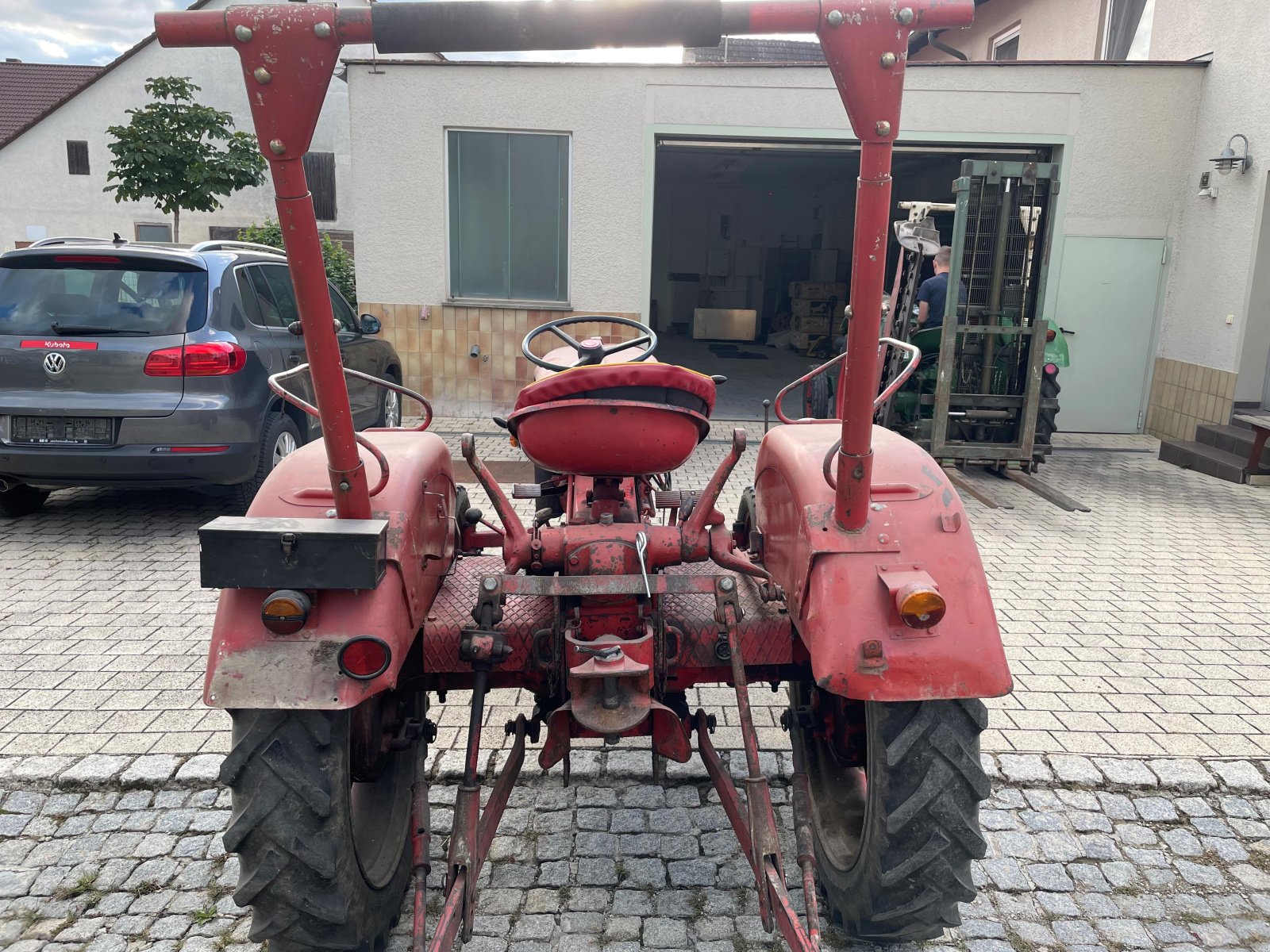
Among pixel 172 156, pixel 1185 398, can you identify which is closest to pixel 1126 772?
pixel 1185 398

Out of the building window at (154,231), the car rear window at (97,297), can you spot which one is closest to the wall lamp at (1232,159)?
the car rear window at (97,297)

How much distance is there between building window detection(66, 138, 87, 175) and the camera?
23.4 meters

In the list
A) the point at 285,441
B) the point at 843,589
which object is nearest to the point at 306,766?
the point at 843,589

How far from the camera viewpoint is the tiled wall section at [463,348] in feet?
33.5

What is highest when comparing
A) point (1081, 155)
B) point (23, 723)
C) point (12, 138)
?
point (12, 138)

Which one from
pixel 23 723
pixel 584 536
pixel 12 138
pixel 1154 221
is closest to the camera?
pixel 584 536

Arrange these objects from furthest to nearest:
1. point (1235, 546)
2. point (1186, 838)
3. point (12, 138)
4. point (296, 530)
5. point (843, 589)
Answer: point (12, 138) < point (1235, 546) < point (1186, 838) < point (843, 589) < point (296, 530)

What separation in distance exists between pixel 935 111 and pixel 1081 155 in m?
1.68

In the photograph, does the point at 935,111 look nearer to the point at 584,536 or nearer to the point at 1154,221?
the point at 1154,221

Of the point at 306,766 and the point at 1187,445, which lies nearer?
the point at 306,766

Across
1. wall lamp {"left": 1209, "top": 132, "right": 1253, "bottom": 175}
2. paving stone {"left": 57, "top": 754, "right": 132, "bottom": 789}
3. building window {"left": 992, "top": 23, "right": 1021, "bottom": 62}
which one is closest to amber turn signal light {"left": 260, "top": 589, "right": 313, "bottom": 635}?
paving stone {"left": 57, "top": 754, "right": 132, "bottom": 789}

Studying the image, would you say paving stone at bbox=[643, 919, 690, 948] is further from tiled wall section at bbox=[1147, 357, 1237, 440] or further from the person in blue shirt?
tiled wall section at bbox=[1147, 357, 1237, 440]

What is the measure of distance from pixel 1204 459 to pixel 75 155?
85.1 feet

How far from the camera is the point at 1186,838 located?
3053 mm
